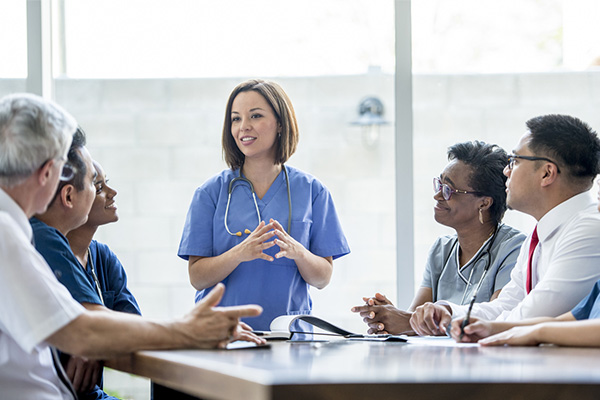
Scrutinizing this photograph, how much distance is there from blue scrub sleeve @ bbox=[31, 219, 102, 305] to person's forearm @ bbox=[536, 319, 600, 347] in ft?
3.50

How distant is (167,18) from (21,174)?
6.59 feet

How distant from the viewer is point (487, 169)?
249 cm

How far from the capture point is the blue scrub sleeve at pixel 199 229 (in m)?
2.45

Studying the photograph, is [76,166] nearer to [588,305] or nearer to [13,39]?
[588,305]

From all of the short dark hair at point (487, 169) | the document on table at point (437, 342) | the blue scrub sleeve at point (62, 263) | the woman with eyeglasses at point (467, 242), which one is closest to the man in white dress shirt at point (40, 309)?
the blue scrub sleeve at point (62, 263)

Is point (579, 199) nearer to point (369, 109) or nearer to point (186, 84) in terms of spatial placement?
point (369, 109)

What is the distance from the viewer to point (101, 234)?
3.19 m

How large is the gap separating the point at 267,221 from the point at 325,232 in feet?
0.76

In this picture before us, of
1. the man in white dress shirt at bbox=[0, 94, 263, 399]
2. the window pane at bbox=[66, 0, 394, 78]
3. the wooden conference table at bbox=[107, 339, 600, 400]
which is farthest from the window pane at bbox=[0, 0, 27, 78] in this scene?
the wooden conference table at bbox=[107, 339, 600, 400]

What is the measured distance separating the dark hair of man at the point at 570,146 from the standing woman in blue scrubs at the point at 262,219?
0.86 m

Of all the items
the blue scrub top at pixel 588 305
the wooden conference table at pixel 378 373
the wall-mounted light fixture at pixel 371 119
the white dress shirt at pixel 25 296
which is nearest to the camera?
the wooden conference table at pixel 378 373

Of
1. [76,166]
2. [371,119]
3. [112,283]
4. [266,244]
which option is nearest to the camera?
[76,166]

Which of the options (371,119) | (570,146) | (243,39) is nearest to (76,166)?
(570,146)

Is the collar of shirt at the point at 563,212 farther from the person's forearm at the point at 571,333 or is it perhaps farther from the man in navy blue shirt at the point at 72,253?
the man in navy blue shirt at the point at 72,253
